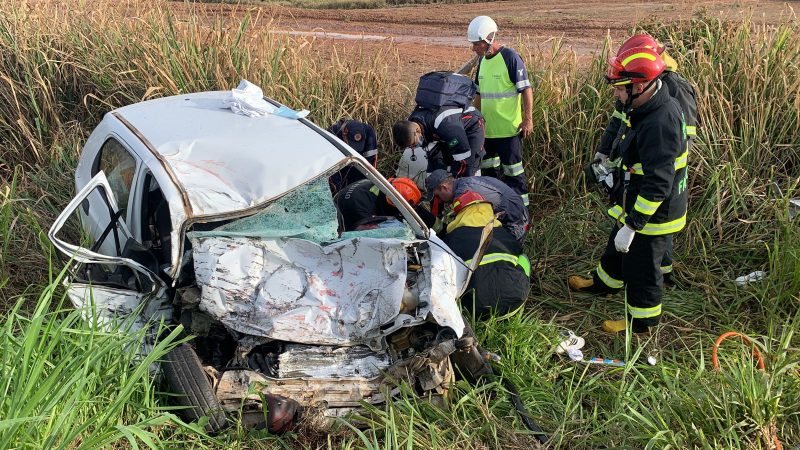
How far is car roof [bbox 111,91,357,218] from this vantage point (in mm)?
3742

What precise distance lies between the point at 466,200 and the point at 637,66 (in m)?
1.37

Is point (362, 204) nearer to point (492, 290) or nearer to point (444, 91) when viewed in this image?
point (492, 290)

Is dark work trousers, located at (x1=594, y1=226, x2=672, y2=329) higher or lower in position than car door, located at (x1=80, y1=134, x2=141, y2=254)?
lower

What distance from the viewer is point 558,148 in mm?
6531

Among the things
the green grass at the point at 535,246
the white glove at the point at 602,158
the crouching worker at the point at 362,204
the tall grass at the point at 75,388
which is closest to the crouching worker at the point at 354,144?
the crouching worker at the point at 362,204

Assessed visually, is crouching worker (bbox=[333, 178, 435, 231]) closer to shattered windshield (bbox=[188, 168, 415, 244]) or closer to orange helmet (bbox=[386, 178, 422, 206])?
orange helmet (bbox=[386, 178, 422, 206])

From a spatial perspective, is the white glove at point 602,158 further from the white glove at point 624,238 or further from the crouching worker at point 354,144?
the crouching worker at point 354,144

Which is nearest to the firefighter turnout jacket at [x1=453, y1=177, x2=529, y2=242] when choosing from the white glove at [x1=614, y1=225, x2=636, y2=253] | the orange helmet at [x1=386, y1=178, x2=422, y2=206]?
the orange helmet at [x1=386, y1=178, x2=422, y2=206]

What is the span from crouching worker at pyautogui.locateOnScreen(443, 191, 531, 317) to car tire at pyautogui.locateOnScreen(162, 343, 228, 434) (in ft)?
5.45

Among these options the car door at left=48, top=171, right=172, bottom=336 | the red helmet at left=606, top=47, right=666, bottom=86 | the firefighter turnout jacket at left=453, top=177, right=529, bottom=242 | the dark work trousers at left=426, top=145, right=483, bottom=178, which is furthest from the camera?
the dark work trousers at left=426, top=145, right=483, bottom=178

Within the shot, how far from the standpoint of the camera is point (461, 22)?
44.9ft

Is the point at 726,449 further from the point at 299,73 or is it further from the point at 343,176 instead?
the point at 299,73

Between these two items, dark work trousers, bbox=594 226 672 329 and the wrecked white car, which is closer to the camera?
the wrecked white car

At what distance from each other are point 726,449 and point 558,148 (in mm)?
3706
